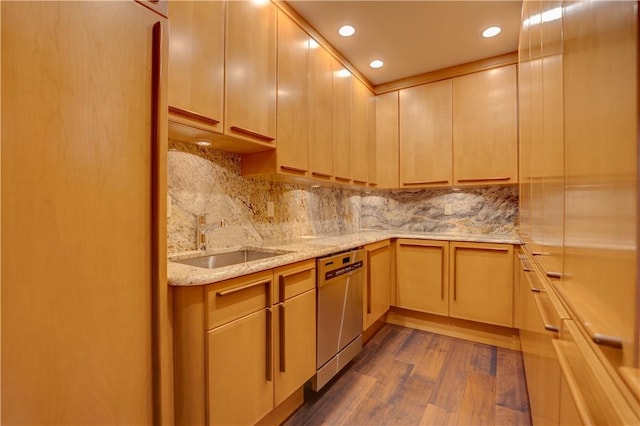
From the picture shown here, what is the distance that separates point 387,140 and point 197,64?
7.45 ft

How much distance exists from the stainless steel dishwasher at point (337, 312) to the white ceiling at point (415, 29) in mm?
1712

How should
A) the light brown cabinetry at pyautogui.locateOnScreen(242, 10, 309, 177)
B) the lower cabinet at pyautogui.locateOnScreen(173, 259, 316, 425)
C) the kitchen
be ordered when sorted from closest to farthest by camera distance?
the kitchen → the lower cabinet at pyautogui.locateOnScreen(173, 259, 316, 425) → the light brown cabinetry at pyautogui.locateOnScreen(242, 10, 309, 177)

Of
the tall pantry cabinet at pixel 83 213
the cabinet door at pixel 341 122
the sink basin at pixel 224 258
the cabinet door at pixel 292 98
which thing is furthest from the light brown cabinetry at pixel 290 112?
→ the tall pantry cabinet at pixel 83 213

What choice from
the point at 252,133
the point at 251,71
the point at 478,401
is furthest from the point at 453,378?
the point at 251,71

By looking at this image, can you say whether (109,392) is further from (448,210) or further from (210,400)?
(448,210)

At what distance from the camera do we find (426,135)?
9.69 ft

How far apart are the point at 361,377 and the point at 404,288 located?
1.09 meters

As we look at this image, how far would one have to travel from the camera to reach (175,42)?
1231mm

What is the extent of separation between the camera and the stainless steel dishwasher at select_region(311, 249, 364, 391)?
5.68 feet

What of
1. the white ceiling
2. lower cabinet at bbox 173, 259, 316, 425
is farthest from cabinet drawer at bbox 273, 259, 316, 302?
the white ceiling

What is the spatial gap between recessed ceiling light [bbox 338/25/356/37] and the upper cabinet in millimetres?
616

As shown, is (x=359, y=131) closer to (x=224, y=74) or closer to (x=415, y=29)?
(x=415, y=29)

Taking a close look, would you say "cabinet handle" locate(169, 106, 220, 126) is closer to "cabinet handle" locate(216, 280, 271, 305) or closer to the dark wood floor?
"cabinet handle" locate(216, 280, 271, 305)

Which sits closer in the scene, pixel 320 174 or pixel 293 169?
pixel 293 169
